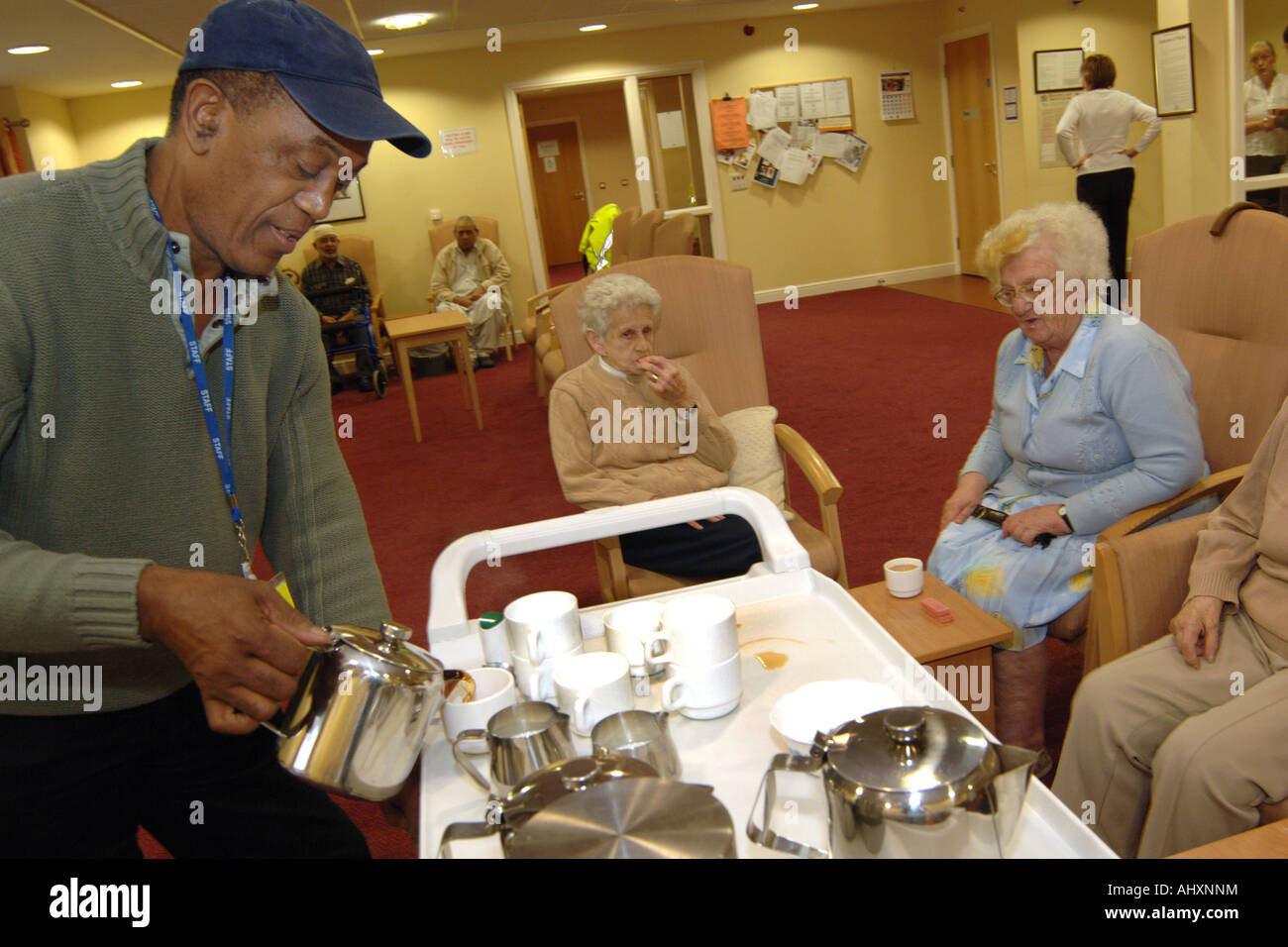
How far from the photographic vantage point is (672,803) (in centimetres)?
70

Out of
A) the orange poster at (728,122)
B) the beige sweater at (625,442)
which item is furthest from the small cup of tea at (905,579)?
the orange poster at (728,122)

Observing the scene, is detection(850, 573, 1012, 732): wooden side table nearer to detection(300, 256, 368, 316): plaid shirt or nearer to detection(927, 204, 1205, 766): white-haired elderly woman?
detection(927, 204, 1205, 766): white-haired elderly woman

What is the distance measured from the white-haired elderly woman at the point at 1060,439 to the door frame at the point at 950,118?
251 inches

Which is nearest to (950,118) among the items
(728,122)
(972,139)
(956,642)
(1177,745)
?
(972,139)

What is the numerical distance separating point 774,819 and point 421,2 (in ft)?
22.2

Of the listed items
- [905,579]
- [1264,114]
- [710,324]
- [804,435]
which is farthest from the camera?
[1264,114]

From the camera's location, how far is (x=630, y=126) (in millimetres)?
9195

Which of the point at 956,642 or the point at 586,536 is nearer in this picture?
the point at 586,536

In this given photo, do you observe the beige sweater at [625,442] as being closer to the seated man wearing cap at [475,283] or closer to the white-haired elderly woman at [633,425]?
the white-haired elderly woman at [633,425]

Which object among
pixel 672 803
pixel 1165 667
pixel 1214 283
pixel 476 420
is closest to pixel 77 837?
pixel 672 803

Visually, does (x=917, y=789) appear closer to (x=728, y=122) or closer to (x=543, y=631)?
(x=543, y=631)

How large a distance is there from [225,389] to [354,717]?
0.50m

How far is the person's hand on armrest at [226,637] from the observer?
0.84 meters
